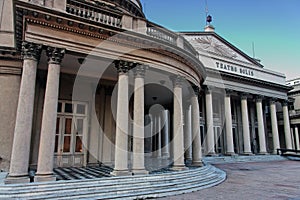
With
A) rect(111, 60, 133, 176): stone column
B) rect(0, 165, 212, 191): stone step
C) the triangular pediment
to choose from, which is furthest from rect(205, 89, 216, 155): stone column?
rect(111, 60, 133, 176): stone column

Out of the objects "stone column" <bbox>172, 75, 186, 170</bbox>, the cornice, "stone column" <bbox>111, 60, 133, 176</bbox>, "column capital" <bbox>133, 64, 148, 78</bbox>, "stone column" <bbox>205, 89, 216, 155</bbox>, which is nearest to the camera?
"stone column" <bbox>111, 60, 133, 176</bbox>

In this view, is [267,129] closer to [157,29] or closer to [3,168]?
[157,29]

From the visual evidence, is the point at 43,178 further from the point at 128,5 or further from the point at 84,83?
the point at 128,5

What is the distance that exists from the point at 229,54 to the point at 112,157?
16.5 metres

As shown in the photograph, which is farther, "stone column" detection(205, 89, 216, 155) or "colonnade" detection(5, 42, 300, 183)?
"stone column" detection(205, 89, 216, 155)

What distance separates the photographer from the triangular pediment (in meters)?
19.8

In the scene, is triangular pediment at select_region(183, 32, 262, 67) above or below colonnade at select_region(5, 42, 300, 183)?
above

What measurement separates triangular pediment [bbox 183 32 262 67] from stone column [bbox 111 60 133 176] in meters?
13.8

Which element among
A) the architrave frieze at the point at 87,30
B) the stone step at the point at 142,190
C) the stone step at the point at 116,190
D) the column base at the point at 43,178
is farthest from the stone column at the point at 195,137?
the column base at the point at 43,178

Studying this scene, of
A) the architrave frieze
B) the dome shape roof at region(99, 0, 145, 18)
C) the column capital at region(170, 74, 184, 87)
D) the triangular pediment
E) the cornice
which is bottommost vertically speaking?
the column capital at region(170, 74, 184, 87)

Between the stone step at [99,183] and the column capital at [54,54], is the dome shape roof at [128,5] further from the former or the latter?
the stone step at [99,183]

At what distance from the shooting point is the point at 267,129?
81.6 feet

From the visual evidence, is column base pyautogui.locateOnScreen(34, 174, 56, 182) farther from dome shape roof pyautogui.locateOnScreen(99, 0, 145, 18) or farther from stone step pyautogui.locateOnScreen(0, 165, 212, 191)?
dome shape roof pyautogui.locateOnScreen(99, 0, 145, 18)

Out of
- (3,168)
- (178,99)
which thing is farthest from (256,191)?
(3,168)
